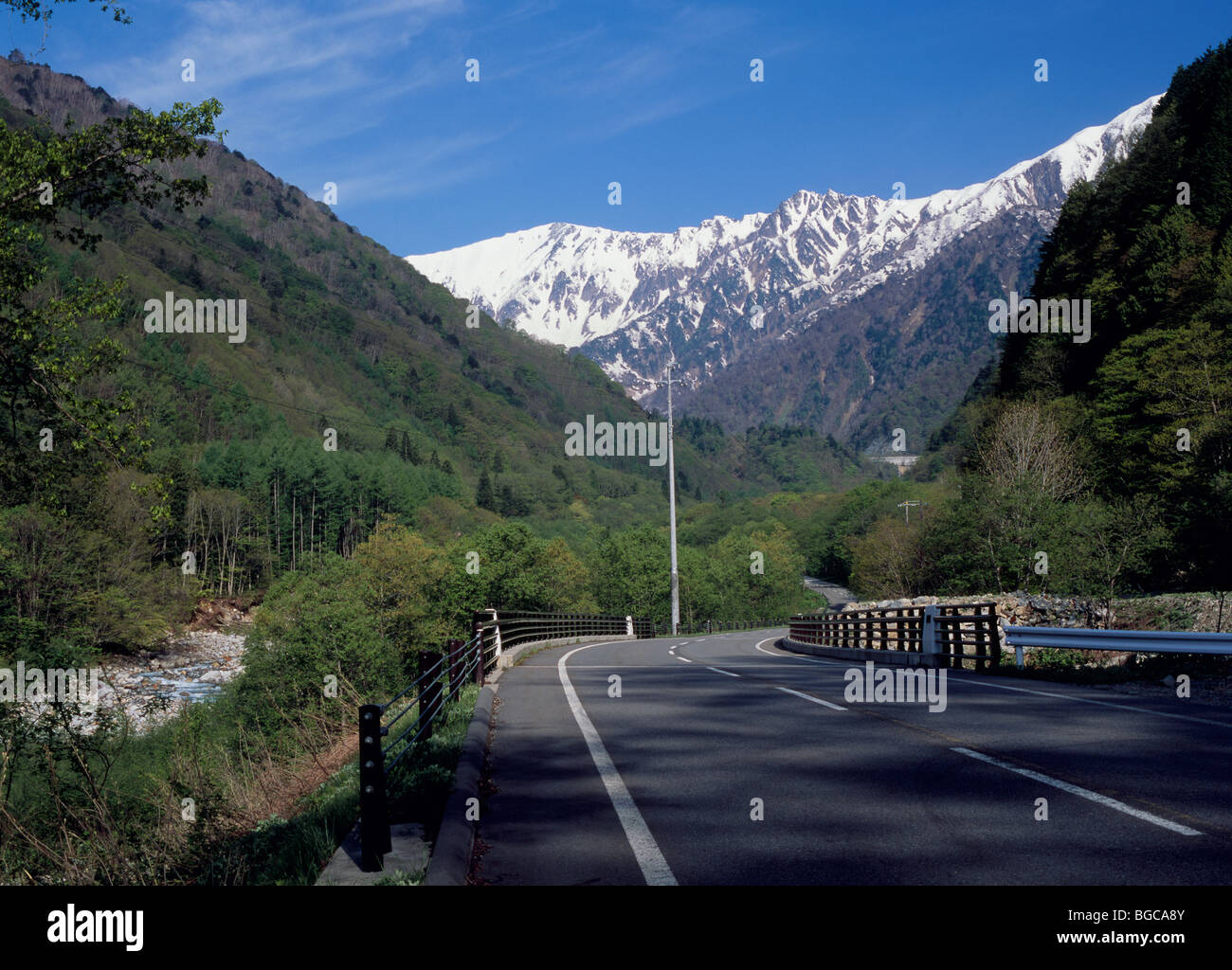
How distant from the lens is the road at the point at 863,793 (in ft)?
16.2

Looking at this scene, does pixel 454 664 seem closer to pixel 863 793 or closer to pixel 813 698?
pixel 813 698

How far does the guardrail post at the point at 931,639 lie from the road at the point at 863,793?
6424mm

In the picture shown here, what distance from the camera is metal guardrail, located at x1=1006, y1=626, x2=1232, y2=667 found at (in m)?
12.0

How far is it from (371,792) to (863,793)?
3386 mm

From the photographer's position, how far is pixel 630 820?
607 centimetres

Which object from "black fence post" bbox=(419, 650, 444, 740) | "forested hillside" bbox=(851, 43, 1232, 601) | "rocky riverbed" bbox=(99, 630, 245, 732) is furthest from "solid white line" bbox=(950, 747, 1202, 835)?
"rocky riverbed" bbox=(99, 630, 245, 732)

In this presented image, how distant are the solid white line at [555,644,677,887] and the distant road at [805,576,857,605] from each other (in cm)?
13407

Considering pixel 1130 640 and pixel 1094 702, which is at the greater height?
pixel 1130 640

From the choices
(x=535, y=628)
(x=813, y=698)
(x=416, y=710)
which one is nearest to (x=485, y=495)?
(x=535, y=628)

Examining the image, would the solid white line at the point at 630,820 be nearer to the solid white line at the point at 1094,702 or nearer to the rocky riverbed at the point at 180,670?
the solid white line at the point at 1094,702

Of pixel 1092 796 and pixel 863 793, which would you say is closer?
pixel 1092 796

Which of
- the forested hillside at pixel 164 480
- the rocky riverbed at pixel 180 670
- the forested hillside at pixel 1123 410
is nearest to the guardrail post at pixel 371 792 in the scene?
the forested hillside at pixel 164 480

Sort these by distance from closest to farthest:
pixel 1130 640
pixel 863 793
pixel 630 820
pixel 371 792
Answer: pixel 371 792, pixel 630 820, pixel 863 793, pixel 1130 640

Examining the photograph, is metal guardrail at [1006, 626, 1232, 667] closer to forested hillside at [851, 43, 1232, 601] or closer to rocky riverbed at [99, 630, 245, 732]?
forested hillside at [851, 43, 1232, 601]
